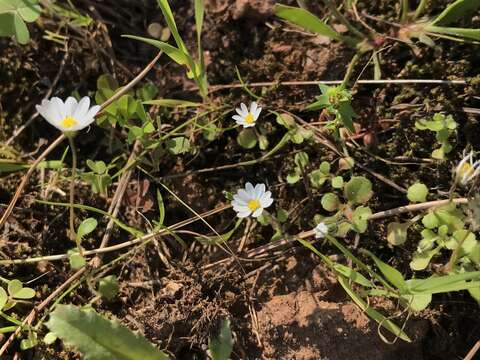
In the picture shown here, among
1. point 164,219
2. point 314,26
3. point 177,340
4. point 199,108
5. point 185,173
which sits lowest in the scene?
point 177,340

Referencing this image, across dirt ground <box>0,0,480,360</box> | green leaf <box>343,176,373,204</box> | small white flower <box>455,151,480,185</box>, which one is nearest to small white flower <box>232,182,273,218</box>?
dirt ground <box>0,0,480,360</box>

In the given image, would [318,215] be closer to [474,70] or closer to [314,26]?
[314,26]

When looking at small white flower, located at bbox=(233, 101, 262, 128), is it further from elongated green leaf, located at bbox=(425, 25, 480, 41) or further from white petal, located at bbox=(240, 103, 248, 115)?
elongated green leaf, located at bbox=(425, 25, 480, 41)

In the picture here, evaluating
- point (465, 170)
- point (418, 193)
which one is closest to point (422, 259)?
point (418, 193)

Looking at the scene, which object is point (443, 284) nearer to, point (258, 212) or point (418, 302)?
point (418, 302)

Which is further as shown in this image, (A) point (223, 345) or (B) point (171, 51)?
(B) point (171, 51)

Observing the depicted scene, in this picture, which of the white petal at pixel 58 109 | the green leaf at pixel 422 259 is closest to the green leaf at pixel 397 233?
the green leaf at pixel 422 259

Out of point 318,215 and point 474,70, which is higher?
point 474,70

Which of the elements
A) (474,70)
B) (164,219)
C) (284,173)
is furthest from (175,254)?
(474,70)

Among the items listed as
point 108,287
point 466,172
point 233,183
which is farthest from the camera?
point 233,183
